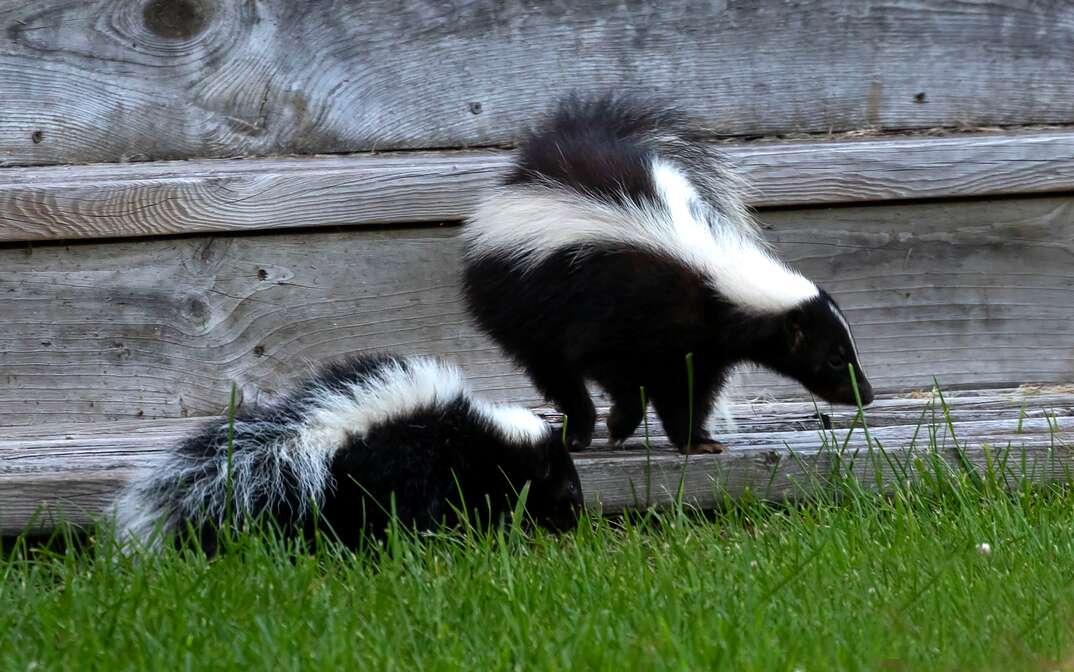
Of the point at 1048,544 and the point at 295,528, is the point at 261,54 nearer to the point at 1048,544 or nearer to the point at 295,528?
the point at 295,528

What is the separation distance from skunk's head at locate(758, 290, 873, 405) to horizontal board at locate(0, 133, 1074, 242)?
57 cm

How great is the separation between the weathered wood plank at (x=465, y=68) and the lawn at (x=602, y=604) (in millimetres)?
2133

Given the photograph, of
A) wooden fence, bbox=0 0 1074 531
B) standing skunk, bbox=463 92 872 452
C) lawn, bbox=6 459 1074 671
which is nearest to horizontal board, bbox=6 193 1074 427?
wooden fence, bbox=0 0 1074 531

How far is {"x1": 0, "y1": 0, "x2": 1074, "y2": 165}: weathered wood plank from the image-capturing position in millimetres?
5281

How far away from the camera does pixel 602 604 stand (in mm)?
3121

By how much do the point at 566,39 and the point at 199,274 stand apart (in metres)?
1.65

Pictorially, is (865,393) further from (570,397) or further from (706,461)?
(570,397)

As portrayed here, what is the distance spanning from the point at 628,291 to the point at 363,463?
102cm

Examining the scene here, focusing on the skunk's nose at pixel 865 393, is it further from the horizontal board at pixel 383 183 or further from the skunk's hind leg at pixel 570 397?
the skunk's hind leg at pixel 570 397

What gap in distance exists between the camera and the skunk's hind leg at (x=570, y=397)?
191 inches

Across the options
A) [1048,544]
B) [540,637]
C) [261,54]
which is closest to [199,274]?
[261,54]

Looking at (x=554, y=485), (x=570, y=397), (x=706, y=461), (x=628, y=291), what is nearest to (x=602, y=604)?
(x=706, y=461)

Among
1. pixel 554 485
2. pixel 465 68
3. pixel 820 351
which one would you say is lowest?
pixel 554 485

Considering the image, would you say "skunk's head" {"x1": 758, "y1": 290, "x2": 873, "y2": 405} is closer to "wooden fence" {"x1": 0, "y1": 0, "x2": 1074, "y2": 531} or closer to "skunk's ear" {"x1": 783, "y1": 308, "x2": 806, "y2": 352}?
"skunk's ear" {"x1": 783, "y1": 308, "x2": 806, "y2": 352}
